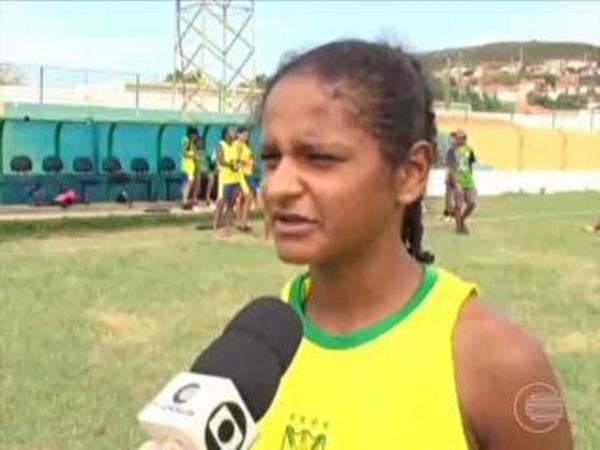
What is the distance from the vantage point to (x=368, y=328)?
203cm

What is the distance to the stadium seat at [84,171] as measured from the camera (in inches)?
928

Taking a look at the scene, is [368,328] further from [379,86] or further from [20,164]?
[20,164]

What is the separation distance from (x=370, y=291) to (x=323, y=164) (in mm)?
240

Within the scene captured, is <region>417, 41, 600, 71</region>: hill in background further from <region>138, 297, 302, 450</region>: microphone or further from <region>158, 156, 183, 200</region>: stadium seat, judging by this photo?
<region>138, 297, 302, 450</region>: microphone

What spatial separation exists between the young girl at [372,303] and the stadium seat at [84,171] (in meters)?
21.8

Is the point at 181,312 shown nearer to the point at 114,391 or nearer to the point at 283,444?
the point at 114,391

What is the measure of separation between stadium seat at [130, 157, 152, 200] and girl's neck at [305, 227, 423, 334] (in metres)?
22.8

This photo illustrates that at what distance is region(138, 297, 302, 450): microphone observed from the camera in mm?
1498

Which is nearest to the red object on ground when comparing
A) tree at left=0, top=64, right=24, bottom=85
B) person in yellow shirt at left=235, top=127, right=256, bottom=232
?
person in yellow shirt at left=235, top=127, right=256, bottom=232

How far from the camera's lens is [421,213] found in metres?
2.22

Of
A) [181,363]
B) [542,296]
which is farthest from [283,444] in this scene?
[542,296]

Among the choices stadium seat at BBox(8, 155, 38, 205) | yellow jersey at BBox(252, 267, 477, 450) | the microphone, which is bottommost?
stadium seat at BBox(8, 155, 38, 205)

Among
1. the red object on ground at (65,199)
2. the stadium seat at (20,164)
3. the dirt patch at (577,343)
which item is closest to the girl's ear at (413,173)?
the dirt patch at (577,343)

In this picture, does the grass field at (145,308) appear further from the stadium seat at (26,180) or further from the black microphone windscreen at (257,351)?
the stadium seat at (26,180)
